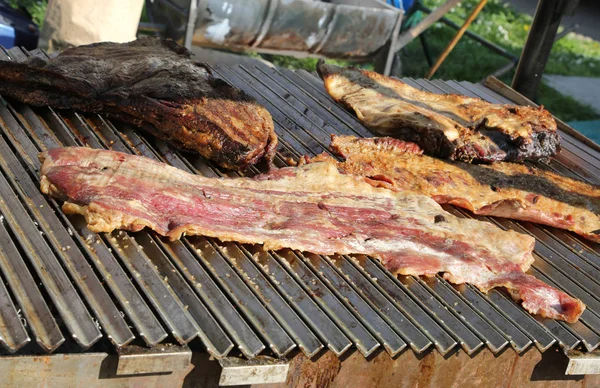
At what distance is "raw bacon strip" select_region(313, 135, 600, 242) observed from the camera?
624 centimetres

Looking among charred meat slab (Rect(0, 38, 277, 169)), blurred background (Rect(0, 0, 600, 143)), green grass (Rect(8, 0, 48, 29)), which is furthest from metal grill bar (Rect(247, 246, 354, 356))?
green grass (Rect(8, 0, 48, 29))

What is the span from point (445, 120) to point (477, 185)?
91 cm

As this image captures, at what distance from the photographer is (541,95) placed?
15195mm

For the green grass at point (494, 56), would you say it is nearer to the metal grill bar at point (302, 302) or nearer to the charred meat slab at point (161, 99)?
the charred meat slab at point (161, 99)

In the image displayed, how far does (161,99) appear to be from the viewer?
6.31 meters

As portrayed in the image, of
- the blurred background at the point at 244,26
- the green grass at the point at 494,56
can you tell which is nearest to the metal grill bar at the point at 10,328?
the blurred background at the point at 244,26

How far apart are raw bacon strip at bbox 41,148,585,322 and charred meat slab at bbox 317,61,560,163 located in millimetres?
1122

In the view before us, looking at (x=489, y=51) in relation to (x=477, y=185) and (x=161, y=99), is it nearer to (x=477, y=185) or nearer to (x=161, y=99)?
(x=477, y=185)

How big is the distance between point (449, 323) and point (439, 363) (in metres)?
0.24

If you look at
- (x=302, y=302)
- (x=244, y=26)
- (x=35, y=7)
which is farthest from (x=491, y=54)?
(x=302, y=302)

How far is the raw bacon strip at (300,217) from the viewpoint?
16.8ft

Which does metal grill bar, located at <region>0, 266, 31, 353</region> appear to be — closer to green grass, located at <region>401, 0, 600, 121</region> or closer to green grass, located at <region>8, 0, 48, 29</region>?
green grass, located at <region>8, 0, 48, 29</region>

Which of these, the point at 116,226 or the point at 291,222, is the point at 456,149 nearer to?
the point at 291,222

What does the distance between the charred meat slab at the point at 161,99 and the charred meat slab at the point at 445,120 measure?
1231 millimetres
